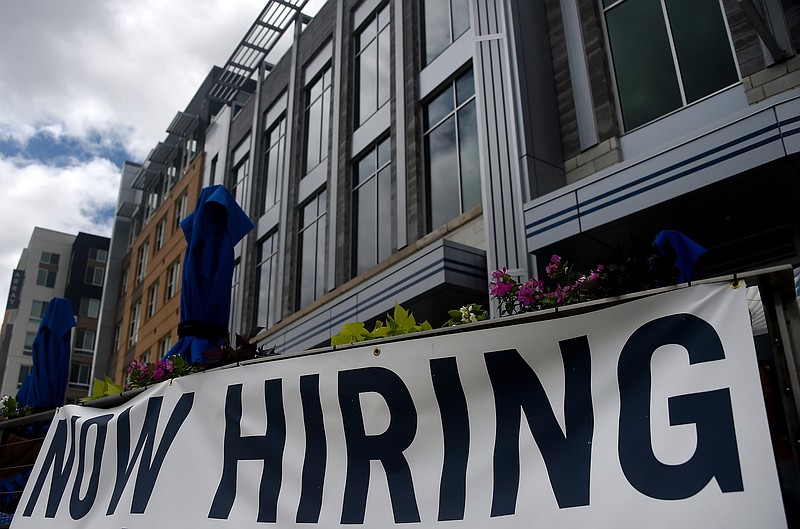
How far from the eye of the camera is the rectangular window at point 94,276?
57.3 meters

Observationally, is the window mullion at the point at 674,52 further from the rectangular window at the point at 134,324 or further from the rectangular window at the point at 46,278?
the rectangular window at the point at 46,278

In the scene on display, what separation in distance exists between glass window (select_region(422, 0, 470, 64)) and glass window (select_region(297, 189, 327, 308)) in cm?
513

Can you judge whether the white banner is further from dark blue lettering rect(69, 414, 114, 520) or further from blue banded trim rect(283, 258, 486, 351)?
blue banded trim rect(283, 258, 486, 351)

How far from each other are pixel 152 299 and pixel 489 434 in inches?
1267

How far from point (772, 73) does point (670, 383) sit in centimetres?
765

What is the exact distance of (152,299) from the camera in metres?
32.6

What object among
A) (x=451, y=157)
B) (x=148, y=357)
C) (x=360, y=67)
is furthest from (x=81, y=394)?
(x=451, y=157)

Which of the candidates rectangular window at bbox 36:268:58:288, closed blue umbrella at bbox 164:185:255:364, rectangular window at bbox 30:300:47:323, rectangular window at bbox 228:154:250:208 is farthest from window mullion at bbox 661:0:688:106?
rectangular window at bbox 36:268:58:288

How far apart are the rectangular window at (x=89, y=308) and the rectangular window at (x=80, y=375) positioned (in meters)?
4.64

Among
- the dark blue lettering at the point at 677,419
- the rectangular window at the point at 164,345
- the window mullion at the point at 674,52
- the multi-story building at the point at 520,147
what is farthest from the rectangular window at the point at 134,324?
the dark blue lettering at the point at 677,419

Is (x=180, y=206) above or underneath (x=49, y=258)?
underneath

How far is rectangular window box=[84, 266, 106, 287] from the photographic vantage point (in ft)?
188

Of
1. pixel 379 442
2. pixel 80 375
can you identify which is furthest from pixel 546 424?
pixel 80 375

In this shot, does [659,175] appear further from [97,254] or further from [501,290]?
[97,254]
